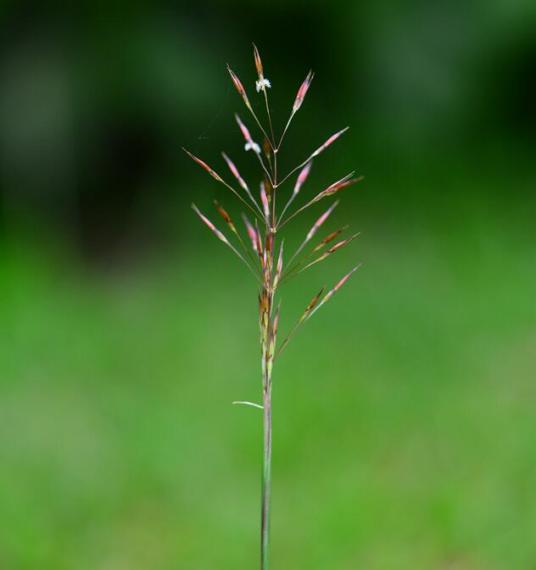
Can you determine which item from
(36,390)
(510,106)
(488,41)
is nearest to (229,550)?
(36,390)

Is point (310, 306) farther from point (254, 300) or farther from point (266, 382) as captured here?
point (254, 300)

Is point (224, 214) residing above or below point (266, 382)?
above

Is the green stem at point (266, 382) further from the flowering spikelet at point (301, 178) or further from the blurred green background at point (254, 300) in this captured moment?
the blurred green background at point (254, 300)

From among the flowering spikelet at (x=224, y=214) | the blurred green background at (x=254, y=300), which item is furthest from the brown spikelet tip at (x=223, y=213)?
the blurred green background at (x=254, y=300)

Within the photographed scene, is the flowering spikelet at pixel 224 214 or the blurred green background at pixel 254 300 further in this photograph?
the blurred green background at pixel 254 300

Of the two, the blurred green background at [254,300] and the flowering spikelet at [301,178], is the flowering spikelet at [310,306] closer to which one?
the flowering spikelet at [301,178]

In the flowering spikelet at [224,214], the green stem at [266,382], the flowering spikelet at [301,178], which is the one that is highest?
the flowering spikelet at [301,178]

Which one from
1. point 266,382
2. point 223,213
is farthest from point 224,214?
point 266,382

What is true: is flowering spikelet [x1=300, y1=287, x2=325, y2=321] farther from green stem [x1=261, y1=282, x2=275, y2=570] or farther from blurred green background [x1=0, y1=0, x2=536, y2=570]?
blurred green background [x1=0, y1=0, x2=536, y2=570]

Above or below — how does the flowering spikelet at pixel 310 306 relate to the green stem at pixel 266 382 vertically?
above
